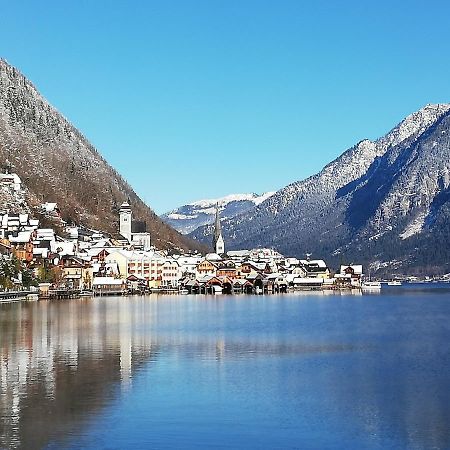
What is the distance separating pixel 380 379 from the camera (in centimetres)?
3903

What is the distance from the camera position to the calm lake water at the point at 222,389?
2794 cm

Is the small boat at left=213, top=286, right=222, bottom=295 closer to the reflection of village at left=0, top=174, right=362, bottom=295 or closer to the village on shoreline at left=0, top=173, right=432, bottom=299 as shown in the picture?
the reflection of village at left=0, top=174, right=362, bottom=295

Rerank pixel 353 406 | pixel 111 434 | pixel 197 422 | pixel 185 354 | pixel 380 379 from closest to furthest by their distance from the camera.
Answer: pixel 111 434 → pixel 197 422 → pixel 353 406 → pixel 380 379 → pixel 185 354

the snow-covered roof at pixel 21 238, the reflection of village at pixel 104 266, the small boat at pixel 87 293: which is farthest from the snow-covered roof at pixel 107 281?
the snow-covered roof at pixel 21 238

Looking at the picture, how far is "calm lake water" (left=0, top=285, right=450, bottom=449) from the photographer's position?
27.9m

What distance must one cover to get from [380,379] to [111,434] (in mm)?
15087

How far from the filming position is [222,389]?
36219mm

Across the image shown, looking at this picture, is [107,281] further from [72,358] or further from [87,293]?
[72,358]

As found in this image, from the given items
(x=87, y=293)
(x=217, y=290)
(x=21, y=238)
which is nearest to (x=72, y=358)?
(x=21, y=238)

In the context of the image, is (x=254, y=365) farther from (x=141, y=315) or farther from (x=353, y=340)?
(x=141, y=315)

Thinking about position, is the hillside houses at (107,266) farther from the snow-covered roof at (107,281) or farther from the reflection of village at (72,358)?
the reflection of village at (72,358)

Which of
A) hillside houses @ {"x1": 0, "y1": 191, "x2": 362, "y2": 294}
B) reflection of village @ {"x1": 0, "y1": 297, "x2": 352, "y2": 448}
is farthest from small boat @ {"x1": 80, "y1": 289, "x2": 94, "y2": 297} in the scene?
reflection of village @ {"x1": 0, "y1": 297, "x2": 352, "y2": 448}

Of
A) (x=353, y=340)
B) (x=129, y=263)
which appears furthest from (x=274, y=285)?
(x=353, y=340)

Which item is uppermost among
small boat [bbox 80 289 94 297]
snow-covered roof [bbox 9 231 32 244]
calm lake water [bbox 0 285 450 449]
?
snow-covered roof [bbox 9 231 32 244]
